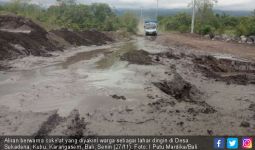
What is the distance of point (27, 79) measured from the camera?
12219 millimetres

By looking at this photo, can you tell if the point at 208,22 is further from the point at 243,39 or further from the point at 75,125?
the point at 75,125

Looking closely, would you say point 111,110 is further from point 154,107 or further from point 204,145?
point 204,145

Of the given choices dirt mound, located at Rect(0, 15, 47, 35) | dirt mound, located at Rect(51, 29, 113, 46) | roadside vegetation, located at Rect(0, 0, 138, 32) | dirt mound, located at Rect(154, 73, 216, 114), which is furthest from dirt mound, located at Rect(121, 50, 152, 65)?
roadside vegetation, located at Rect(0, 0, 138, 32)

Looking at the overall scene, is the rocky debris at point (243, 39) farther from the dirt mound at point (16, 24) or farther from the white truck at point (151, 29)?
the dirt mound at point (16, 24)

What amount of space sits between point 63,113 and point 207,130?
136 inches

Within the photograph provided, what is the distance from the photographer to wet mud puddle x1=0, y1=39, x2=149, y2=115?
27.7 feet

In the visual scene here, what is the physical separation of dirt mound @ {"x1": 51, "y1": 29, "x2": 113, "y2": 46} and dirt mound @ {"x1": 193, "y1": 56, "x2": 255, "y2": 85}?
13118 mm

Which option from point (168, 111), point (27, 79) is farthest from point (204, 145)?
point (27, 79)

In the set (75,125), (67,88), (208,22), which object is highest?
(75,125)

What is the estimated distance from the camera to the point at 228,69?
669 inches

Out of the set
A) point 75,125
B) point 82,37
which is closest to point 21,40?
point 82,37

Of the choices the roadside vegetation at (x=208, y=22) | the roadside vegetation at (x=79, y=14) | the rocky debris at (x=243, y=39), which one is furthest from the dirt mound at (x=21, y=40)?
the roadside vegetation at (x=208, y=22)

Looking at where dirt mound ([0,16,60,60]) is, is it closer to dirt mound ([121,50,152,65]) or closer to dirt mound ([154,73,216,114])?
dirt mound ([121,50,152,65])

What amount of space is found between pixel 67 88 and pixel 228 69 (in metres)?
10.0
